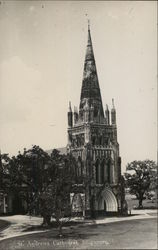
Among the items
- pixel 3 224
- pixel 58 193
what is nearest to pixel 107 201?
pixel 58 193

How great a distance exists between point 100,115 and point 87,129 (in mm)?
935

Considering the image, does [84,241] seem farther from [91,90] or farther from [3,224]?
[91,90]

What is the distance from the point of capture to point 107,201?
2222 cm

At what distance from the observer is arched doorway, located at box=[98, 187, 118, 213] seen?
21.6 m

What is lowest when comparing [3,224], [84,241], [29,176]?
[3,224]

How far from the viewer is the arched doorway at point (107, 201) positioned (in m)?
21.6

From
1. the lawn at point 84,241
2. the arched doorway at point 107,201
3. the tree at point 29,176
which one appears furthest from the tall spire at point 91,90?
the lawn at point 84,241

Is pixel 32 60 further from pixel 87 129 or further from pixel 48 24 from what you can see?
pixel 87 129

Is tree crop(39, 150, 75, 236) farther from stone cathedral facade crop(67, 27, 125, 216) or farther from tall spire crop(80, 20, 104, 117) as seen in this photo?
stone cathedral facade crop(67, 27, 125, 216)

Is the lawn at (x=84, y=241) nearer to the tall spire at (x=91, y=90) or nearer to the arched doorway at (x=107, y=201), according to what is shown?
the tall spire at (x=91, y=90)

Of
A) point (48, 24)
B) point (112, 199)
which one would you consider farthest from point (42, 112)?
point (112, 199)

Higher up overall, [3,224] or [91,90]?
[91,90]

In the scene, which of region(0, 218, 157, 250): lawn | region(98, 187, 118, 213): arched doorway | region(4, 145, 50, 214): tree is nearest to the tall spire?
region(98, 187, 118, 213): arched doorway

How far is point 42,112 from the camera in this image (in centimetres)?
992
